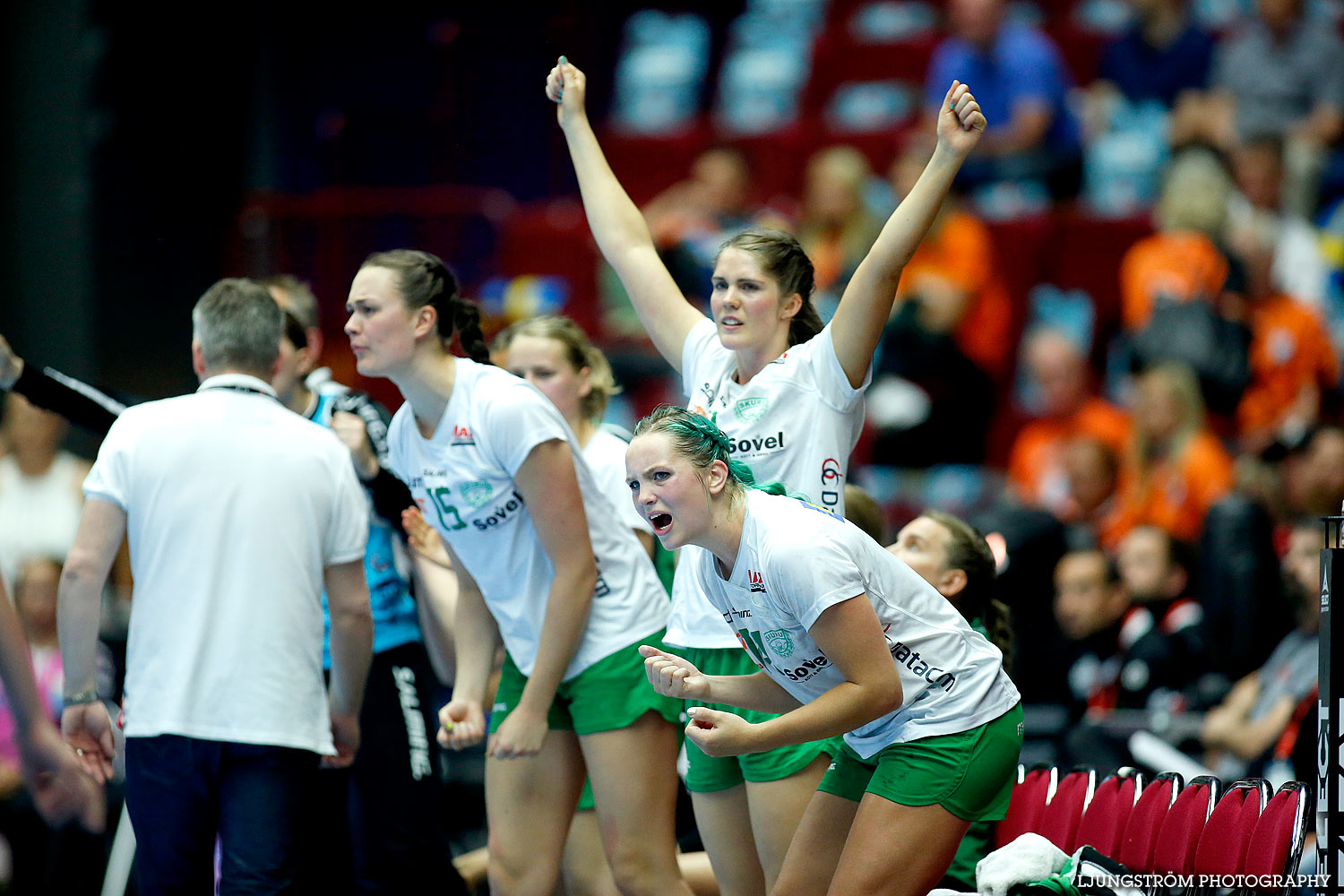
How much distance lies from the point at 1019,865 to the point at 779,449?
1103mm

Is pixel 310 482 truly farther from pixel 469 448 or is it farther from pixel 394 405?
pixel 394 405

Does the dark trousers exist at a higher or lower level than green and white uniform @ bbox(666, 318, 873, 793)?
lower

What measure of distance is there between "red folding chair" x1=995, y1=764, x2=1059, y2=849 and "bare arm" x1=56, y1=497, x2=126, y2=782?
2304 millimetres

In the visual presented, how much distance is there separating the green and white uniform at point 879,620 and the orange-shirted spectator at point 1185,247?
4.85 meters

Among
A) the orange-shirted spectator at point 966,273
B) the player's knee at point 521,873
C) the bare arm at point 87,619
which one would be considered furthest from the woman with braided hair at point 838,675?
the orange-shirted spectator at point 966,273

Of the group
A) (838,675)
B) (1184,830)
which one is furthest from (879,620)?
(1184,830)

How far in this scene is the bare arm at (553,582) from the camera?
3.90m

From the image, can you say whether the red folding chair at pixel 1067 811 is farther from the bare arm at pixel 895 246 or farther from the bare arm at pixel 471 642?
the bare arm at pixel 471 642

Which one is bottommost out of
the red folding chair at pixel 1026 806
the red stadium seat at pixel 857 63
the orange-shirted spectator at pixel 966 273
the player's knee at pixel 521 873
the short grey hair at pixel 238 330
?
the player's knee at pixel 521 873

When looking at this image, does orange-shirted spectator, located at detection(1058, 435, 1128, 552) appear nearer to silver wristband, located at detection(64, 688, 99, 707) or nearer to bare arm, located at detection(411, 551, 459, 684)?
bare arm, located at detection(411, 551, 459, 684)

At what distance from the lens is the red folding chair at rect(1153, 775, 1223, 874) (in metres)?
3.65

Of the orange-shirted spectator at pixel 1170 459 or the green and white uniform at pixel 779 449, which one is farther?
the orange-shirted spectator at pixel 1170 459

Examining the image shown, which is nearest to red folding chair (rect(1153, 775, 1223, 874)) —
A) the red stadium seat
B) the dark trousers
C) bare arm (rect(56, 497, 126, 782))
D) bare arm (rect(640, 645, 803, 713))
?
bare arm (rect(640, 645, 803, 713))

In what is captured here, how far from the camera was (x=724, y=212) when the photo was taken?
865 centimetres
